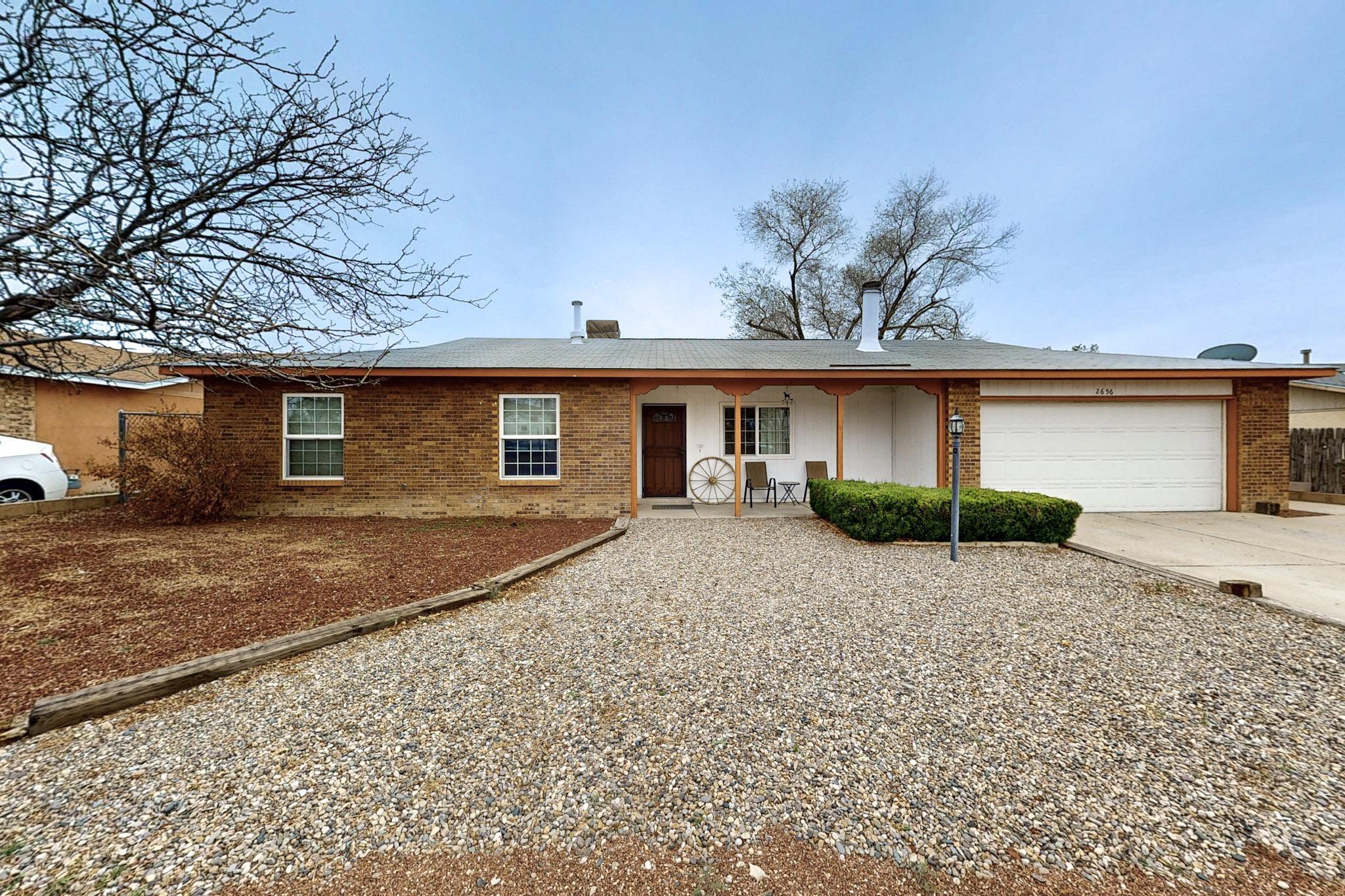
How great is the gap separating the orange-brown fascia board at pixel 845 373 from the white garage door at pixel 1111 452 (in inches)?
20.7

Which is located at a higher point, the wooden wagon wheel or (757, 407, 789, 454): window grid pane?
(757, 407, 789, 454): window grid pane

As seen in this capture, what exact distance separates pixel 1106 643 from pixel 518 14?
11495 mm

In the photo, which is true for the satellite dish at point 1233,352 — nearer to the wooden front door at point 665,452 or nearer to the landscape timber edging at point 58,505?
the wooden front door at point 665,452

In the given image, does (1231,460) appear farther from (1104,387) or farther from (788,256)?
(788,256)

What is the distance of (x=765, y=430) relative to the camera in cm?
1005

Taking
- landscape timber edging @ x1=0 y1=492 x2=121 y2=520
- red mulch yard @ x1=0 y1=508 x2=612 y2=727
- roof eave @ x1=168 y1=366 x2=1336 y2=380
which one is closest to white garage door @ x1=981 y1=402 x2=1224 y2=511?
roof eave @ x1=168 y1=366 x2=1336 y2=380

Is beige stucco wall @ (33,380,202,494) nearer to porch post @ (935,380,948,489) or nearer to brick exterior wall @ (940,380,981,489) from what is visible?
porch post @ (935,380,948,489)

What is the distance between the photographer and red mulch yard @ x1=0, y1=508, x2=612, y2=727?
9.80ft

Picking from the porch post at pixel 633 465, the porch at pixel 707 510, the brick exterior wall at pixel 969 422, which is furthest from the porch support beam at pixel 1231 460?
the porch post at pixel 633 465

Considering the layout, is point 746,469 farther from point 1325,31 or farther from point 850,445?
point 1325,31

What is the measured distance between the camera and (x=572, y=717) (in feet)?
7.82

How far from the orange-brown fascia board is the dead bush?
2.67 meters

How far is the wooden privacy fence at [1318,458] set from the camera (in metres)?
9.50

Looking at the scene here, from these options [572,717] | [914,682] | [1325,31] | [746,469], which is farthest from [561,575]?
[1325,31]
